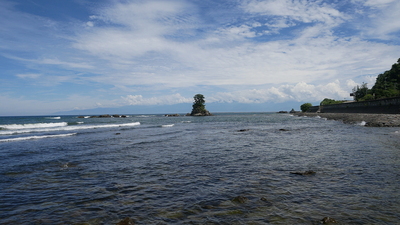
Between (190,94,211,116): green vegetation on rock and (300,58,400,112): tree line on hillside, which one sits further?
(190,94,211,116): green vegetation on rock

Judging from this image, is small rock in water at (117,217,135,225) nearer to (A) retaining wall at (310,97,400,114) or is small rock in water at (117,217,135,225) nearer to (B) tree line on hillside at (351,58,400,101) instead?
(A) retaining wall at (310,97,400,114)

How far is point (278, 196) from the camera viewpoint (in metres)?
8.45

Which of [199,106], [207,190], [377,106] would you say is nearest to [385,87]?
[377,106]

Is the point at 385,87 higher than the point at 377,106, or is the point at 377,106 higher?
the point at 385,87

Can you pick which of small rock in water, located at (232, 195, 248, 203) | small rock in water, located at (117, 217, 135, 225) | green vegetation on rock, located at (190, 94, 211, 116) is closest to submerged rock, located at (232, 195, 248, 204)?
small rock in water, located at (232, 195, 248, 203)

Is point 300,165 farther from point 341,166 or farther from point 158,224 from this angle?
→ point 158,224

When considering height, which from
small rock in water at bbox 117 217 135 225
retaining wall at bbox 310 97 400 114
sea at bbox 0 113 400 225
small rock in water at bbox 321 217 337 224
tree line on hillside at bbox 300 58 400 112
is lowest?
sea at bbox 0 113 400 225

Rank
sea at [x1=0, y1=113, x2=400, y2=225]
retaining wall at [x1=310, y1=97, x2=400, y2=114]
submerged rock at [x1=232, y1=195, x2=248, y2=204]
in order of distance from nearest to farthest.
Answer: sea at [x1=0, y1=113, x2=400, y2=225], submerged rock at [x1=232, y1=195, x2=248, y2=204], retaining wall at [x1=310, y1=97, x2=400, y2=114]

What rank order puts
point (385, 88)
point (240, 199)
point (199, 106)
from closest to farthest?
1. point (240, 199)
2. point (385, 88)
3. point (199, 106)

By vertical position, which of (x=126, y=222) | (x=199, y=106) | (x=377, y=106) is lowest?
(x=126, y=222)

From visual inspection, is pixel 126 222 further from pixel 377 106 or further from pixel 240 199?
pixel 377 106

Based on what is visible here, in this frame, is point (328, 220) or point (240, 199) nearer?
point (328, 220)

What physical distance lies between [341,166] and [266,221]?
8505 mm

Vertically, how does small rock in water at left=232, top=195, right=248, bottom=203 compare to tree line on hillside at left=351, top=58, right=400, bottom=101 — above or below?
below
